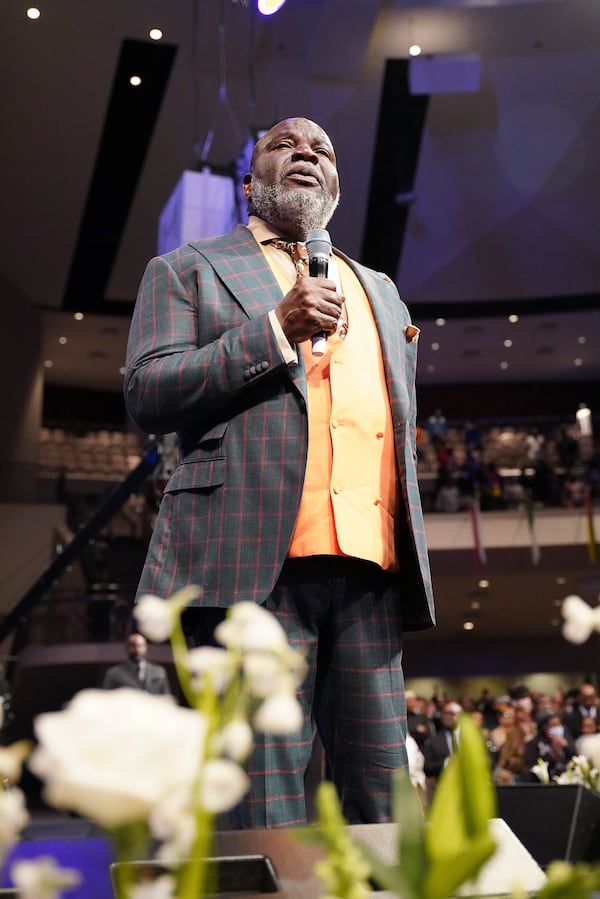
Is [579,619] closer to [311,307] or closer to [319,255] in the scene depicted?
[311,307]

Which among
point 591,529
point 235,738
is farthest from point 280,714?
point 591,529

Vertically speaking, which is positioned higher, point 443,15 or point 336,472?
point 443,15

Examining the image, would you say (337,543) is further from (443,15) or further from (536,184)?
(536,184)

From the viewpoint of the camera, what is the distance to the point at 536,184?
46.4 ft

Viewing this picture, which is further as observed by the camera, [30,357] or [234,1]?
[30,357]

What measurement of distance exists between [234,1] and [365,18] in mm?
1627

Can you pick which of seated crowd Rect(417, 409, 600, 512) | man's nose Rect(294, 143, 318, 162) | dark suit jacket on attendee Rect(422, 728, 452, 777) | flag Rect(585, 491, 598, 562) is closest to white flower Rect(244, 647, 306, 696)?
man's nose Rect(294, 143, 318, 162)

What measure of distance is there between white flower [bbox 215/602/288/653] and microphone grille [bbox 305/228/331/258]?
1.18 meters

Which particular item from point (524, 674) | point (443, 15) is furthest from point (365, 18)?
point (524, 674)

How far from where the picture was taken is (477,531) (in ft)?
46.3

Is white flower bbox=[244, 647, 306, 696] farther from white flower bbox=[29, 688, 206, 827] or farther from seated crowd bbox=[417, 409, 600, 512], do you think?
seated crowd bbox=[417, 409, 600, 512]

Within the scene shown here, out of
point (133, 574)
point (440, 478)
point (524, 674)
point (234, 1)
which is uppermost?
point (234, 1)

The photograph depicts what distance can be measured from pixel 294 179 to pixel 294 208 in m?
0.06

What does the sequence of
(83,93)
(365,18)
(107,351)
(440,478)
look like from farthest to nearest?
(107,351), (440,478), (83,93), (365,18)
